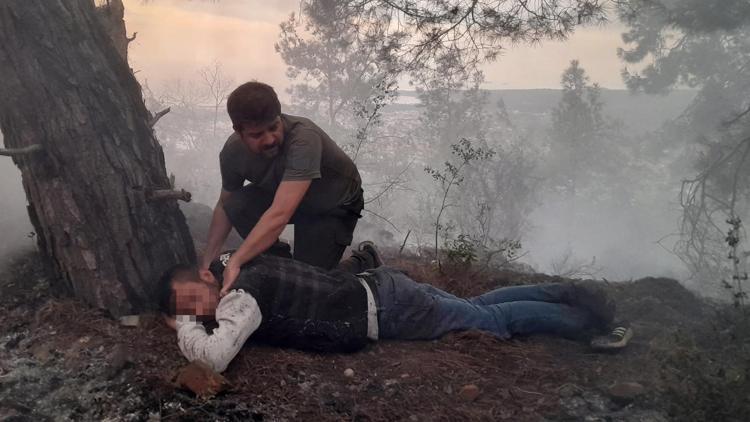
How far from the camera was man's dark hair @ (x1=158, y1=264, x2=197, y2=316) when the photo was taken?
2.74 metres

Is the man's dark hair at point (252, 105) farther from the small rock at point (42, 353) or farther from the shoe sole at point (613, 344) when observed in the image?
the shoe sole at point (613, 344)

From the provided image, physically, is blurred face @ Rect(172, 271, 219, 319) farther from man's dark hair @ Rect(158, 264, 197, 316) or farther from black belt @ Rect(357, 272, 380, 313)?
black belt @ Rect(357, 272, 380, 313)

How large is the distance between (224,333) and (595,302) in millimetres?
2272

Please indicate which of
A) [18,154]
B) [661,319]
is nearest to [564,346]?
[661,319]

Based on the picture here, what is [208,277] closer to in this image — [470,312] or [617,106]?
[470,312]

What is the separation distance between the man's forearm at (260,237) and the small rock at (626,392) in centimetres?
195

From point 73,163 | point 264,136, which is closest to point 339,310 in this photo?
point 264,136

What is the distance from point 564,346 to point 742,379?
3.37ft

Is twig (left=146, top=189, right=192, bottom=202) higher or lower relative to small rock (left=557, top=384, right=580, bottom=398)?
higher

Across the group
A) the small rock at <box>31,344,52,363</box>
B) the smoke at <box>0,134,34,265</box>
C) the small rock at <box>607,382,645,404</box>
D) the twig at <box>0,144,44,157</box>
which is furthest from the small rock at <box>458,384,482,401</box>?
the smoke at <box>0,134,34,265</box>

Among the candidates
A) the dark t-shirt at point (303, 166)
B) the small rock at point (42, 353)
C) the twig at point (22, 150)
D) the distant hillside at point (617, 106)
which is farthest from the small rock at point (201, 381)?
the distant hillside at point (617, 106)

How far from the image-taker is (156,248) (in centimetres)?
325

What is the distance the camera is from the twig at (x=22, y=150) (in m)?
2.86

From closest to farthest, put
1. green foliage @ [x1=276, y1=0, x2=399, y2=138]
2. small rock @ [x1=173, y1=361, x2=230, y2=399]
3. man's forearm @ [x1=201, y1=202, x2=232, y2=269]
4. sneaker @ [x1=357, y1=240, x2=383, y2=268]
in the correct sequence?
small rock @ [x1=173, y1=361, x2=230, y2=399]
man's forearm @ [x1=201, y1=202, x2=232, y2=269]
sneaker @ [x1=357, y1=240, x2=383, y2=268]
green foliage @ [x1=276, y1=0, x2=399, y2=138]
